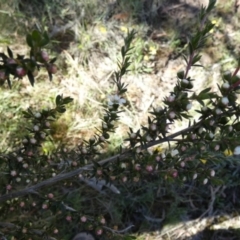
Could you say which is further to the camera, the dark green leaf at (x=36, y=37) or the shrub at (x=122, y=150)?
the shrub at (x=122, y=150)

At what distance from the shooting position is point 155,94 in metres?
3.41

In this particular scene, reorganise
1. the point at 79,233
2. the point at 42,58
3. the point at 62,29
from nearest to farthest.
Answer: the point at 42,58
the point at 79,233
the point at 62,29

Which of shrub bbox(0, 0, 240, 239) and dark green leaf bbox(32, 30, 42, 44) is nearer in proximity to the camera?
dark green leaf bbox(32, 30, 42, 44)

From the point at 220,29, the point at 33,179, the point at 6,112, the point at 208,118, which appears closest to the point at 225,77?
the point at 208,118

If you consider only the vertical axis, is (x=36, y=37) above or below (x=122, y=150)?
above

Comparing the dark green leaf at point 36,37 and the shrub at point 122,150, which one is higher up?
the dark green leaf at point 36,37

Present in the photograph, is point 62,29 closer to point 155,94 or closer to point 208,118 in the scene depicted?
point 155,94

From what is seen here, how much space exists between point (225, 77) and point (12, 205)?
143 centimetres

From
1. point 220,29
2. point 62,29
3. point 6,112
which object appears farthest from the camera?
point 220,29

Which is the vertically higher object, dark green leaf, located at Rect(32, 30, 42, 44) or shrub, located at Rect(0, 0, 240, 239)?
dark green leaf, located at Rect(32, 30, 42, 44)

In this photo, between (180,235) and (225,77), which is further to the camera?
(180,235)

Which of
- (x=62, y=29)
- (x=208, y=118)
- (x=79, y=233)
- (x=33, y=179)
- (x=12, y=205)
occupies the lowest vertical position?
(x=79, y=233)

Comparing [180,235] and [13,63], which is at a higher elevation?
[13,63]

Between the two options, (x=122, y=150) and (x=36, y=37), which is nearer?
(x=36, y=37)
